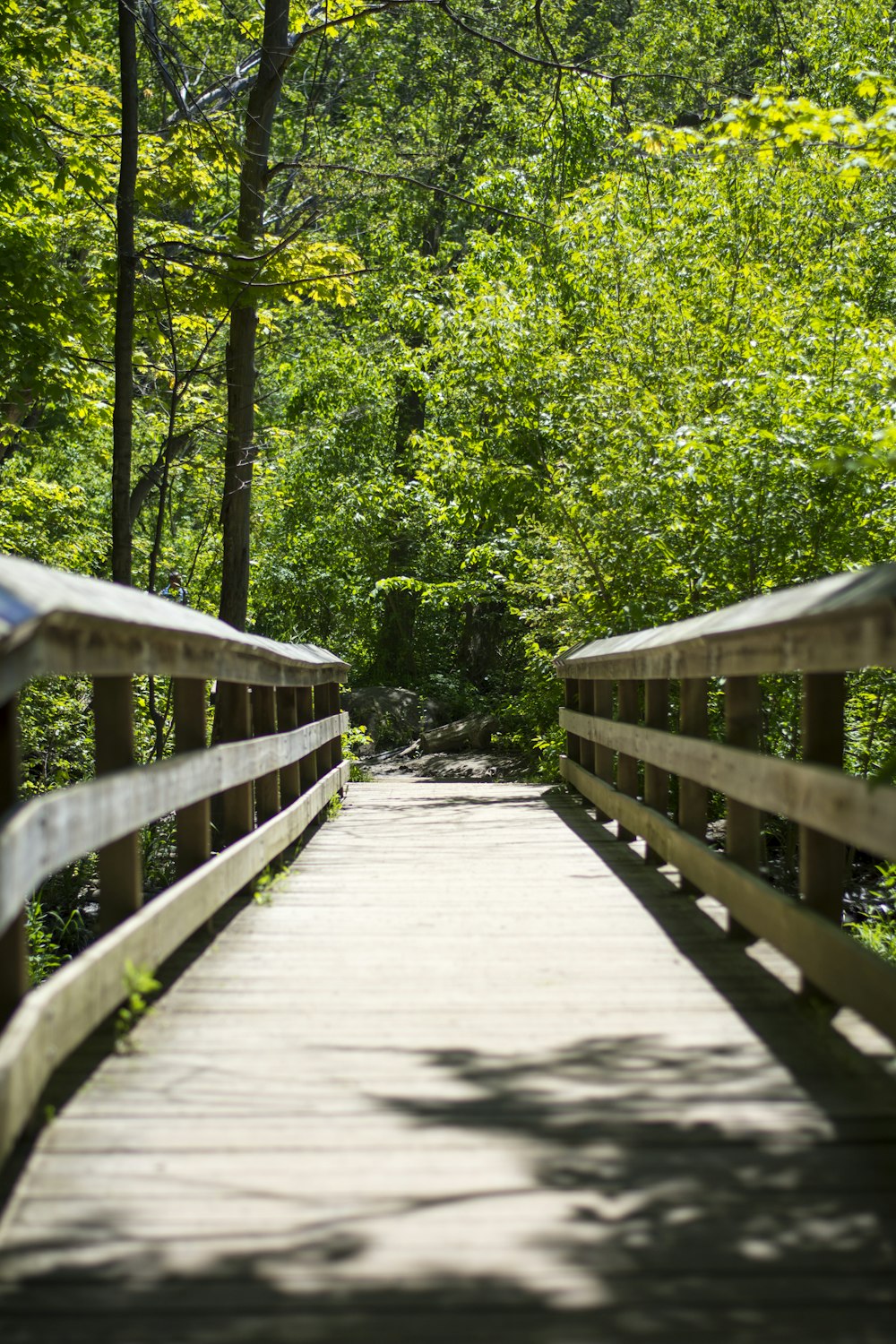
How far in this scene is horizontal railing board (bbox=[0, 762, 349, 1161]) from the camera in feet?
8.61

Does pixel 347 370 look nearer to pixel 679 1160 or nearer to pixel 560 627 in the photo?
pixel 560 627

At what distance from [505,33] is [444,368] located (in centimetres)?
1167

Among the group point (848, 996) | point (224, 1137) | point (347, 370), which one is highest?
point (347, 370)

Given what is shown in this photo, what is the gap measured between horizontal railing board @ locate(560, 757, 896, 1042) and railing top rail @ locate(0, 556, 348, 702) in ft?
6.31

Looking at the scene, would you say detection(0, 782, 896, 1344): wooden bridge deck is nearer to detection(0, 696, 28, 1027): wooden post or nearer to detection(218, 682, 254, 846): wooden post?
detection(0, 696, 28, 1027): wooden post

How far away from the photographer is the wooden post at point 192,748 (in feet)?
16.2

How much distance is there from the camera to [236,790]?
18.6ft

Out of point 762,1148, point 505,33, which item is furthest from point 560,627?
point 505,33

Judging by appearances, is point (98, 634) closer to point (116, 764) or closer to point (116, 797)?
point (116, 797)

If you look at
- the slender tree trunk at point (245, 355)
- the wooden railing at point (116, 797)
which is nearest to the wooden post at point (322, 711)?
the slender tree trunk at point (245, 355)

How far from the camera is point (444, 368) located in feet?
45.4

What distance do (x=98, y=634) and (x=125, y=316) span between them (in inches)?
267

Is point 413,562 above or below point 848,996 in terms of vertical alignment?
above

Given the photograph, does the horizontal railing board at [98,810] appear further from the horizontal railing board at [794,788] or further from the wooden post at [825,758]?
the wooden post at [825,758]
